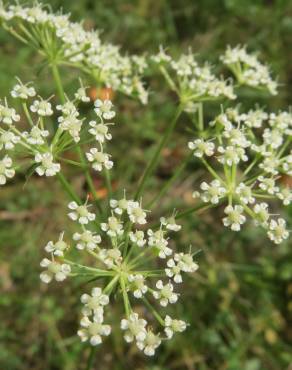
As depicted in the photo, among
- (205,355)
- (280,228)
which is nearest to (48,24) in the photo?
(280,228)

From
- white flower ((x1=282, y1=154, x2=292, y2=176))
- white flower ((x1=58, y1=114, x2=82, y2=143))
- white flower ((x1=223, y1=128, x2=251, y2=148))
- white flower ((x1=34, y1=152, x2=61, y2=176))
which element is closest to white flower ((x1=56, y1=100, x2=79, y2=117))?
white flower ((x1=58, y1=114, x2=82, y2=143))

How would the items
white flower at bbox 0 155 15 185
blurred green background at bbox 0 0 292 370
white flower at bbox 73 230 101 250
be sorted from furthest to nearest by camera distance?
blurred green background at bbox 0 0 292 370, white flower at bbox 0 155 15 185, white flower at bbox 73 230 101 250

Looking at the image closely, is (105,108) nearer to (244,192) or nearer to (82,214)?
A: (82,214)

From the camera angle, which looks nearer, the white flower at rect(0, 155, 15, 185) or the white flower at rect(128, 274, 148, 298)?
the white flower at rect(128, 274, 148, 298)

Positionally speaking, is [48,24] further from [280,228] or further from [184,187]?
[184,187]

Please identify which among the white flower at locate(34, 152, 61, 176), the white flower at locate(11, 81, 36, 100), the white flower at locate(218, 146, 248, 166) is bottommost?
the white flower at locate(34, 152, 61, 176)

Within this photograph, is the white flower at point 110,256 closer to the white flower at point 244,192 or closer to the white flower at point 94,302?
the white flower at point 94,302

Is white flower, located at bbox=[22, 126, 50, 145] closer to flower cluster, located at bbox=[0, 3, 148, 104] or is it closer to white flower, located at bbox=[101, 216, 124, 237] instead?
white flower, located at bbox=[101, 216, 124, 237]
